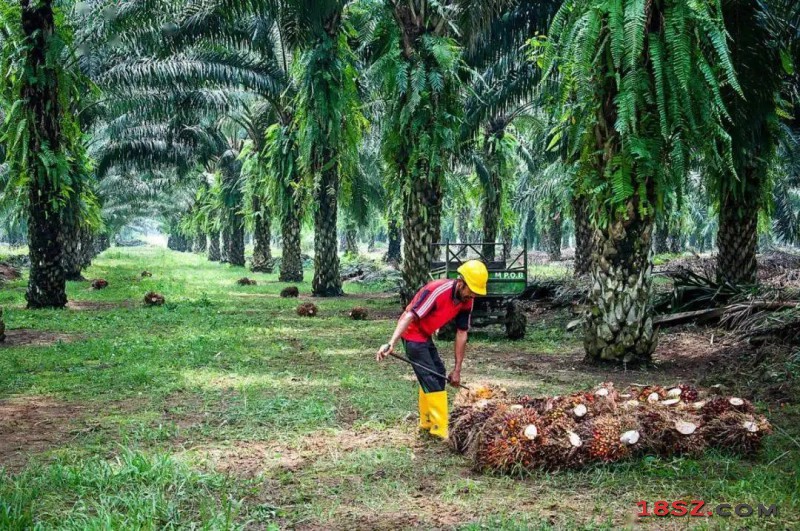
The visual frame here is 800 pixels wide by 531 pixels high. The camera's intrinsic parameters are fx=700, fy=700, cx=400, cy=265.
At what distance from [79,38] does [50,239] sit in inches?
204

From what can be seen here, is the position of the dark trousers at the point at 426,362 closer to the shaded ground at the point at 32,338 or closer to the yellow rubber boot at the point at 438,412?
the yellow rubber boot at the point at 438,412

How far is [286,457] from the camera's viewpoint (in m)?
5.22

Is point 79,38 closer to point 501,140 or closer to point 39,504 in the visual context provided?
point 501,140

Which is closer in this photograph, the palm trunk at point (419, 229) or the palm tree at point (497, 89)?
the palm trunk at point (419, 229)

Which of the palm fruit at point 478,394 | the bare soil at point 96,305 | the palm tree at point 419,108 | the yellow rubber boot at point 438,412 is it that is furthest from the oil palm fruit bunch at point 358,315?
the yellow rubber boot at point 438,412

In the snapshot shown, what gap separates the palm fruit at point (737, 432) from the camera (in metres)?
5.00

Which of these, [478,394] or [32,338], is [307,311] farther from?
[478,394]

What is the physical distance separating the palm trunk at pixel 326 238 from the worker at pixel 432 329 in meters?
12.8

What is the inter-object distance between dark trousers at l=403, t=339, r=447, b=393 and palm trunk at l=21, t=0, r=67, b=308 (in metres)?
10.2

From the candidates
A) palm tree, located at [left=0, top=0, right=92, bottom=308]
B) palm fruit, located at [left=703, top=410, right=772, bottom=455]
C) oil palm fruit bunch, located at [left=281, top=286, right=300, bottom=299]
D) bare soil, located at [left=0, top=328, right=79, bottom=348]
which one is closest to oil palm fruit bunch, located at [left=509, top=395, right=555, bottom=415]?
palm fruit, located at [left=703, top=410, right=772, bottom=455]

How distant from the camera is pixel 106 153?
78.3 ft

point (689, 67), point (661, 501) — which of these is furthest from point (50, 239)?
point (661, 501)

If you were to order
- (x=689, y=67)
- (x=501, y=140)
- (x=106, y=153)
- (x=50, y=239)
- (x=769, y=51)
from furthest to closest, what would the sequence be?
(x=106, y=153)
(x=501, y=140)
(x=50, y=239)
(x=769, y=51)
(x=689, y=67)

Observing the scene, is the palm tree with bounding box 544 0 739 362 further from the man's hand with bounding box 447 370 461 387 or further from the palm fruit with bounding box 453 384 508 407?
the man's hand with bounding box 447 370 461 387
